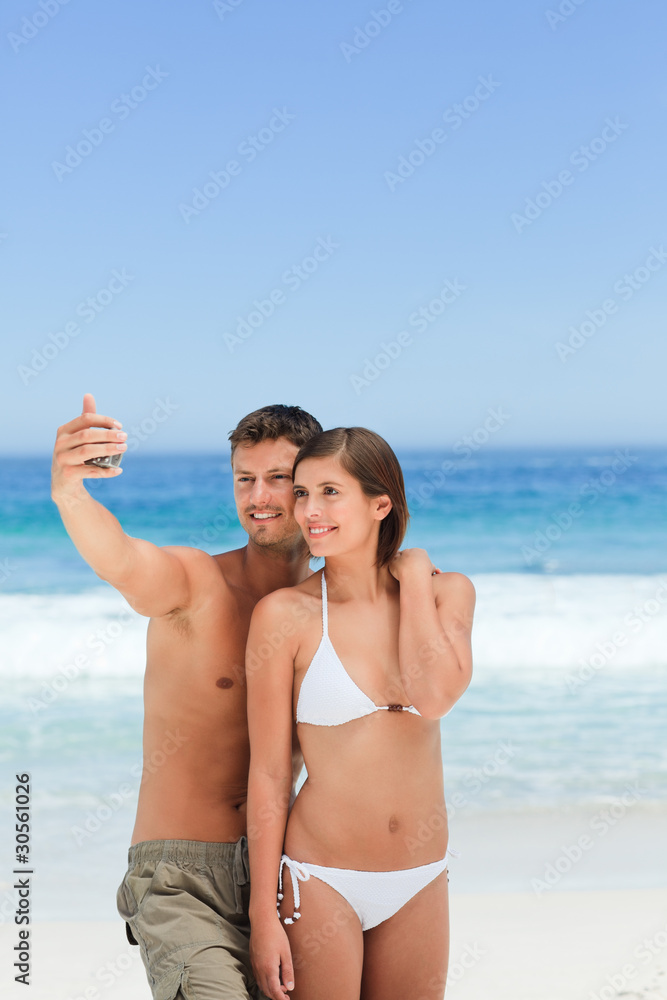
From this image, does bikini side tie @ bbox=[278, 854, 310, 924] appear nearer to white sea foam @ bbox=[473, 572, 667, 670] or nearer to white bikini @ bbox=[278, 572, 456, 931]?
white bikini @ bbox=[278, 572, 456, 931]

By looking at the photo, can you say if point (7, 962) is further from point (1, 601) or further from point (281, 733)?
point (1, 601)

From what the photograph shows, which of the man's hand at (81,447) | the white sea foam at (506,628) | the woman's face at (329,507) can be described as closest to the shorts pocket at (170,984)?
the woman's face at (329,507)

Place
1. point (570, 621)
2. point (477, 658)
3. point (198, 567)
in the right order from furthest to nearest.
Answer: point (570, 621) < point (477, 658) < point (198, 567)

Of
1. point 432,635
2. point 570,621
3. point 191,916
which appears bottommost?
point 191,916

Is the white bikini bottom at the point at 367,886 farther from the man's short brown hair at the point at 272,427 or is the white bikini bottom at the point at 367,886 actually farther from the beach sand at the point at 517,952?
the beach sand at the point at 517,952

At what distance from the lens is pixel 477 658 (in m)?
11.6

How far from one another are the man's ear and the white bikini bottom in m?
1.01

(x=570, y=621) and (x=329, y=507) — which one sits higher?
(x=570, y=621)

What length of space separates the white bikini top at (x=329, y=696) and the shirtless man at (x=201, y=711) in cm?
27

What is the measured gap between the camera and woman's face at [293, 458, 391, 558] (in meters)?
2.74

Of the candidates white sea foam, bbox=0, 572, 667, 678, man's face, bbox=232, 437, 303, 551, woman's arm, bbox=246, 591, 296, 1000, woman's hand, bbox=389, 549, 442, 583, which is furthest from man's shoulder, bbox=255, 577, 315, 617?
white sea foam, bbox=0, 572, 667, 678

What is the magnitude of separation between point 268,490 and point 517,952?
10.2 ft

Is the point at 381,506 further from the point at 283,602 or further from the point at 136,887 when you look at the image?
the point at 136,887

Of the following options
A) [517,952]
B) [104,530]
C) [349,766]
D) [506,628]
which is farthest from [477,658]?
[104,530]
